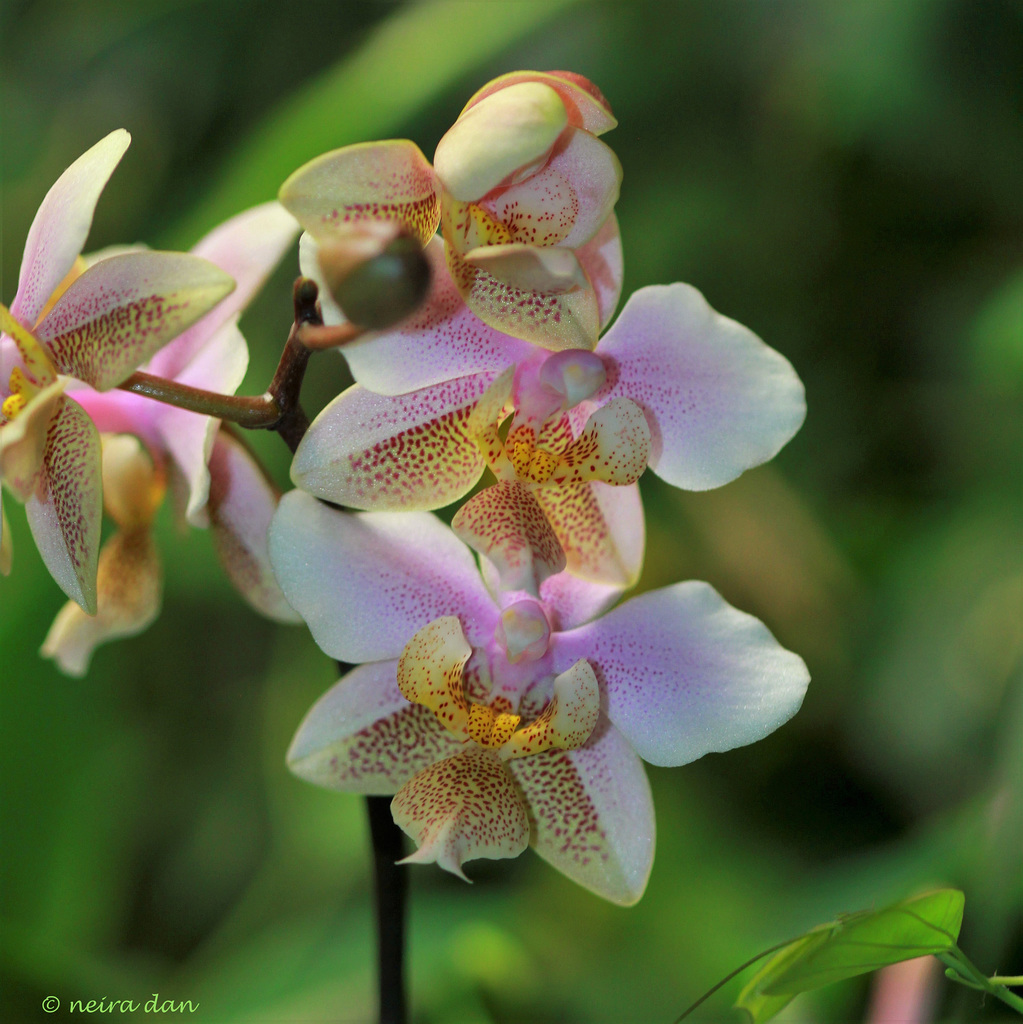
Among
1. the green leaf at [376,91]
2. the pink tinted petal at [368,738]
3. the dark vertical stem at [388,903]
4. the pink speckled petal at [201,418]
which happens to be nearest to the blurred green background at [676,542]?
the green leaf at [376,91]

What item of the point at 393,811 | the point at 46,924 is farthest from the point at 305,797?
the point at 393,811

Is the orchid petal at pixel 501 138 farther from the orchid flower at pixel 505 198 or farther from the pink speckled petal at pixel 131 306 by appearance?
the pink speckled petal at pixel 131 306

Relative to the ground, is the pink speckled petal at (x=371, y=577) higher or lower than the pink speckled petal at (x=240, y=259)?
lower

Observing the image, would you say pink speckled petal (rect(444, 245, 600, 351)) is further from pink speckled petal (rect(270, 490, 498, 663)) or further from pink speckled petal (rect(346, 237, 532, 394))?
pink speckled petal (rect(270, 490, 498, 663))

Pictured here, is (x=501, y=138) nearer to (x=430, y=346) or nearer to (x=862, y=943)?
(x=430, y=346)

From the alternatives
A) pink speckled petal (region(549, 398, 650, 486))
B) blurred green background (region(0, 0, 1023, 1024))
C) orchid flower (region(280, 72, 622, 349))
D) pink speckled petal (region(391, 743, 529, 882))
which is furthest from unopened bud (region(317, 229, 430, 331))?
blurred green background (region(0, 0, 1023, 1024))

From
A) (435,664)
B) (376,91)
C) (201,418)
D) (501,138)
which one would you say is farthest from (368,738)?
(376,91)
